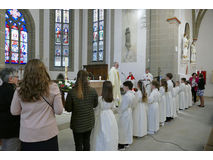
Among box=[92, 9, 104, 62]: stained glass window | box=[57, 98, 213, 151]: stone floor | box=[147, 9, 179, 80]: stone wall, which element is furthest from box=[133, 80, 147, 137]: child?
box=[92, 9, 104, 62]: stained glass window

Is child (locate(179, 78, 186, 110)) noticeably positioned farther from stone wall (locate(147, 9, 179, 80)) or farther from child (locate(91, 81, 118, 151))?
child (locate(91, 81, 118, 151))

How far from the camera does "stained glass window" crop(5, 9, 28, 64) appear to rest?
12359 millimetres

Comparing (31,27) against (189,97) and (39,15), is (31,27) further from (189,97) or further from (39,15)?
(189,97)

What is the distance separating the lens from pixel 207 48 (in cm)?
1427

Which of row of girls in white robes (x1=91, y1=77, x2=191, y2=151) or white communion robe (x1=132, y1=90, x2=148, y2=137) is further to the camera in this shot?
white communion robe (x1=132, y1=90, x2=148, y2=137)

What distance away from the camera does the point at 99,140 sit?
9.29 feet

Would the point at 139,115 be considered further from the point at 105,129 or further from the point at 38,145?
the point at 38,145

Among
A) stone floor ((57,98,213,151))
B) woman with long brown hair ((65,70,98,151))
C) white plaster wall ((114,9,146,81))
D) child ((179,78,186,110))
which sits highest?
white plaster wall ((114,9,146,81))

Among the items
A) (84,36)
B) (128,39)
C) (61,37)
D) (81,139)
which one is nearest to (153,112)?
(81,139)

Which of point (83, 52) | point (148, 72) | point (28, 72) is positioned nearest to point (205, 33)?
point (148, 72)

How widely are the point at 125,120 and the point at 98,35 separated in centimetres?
1165

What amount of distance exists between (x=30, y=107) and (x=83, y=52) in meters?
13.5

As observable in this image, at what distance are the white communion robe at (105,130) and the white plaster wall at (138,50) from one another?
8.35 meters

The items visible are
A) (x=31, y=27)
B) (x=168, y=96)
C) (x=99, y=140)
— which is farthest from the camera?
(x=31, y=27)
